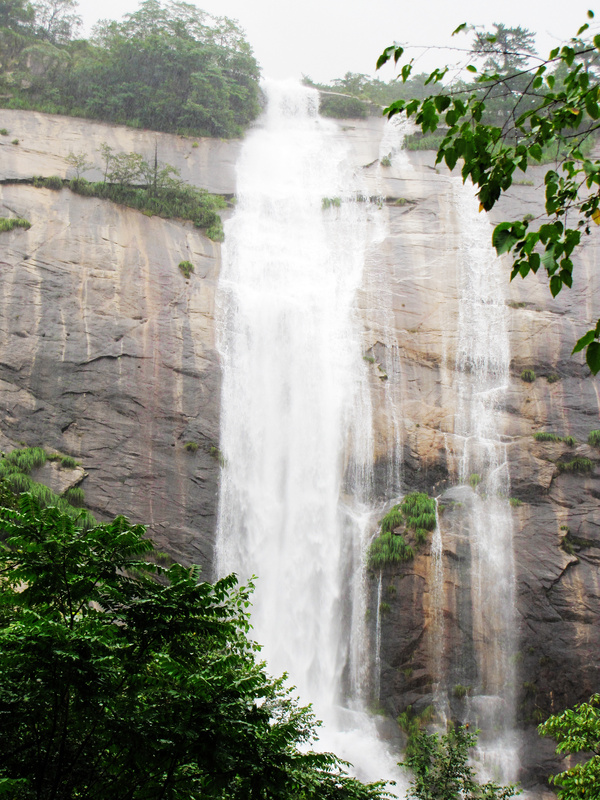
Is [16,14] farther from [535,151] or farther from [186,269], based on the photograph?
[535,151]

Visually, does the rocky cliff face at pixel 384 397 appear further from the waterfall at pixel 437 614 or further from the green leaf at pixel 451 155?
the green leaf at pixel 451 155

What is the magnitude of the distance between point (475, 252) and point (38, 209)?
1583 centimetres

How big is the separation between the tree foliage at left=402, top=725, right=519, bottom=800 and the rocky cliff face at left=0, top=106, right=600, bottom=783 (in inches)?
170

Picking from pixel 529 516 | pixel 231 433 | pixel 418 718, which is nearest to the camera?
pixel 418 718

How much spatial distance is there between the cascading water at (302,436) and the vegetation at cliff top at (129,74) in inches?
172

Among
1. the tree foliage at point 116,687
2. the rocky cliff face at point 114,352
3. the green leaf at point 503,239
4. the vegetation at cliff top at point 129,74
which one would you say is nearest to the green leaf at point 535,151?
the green leaf at point 503,239

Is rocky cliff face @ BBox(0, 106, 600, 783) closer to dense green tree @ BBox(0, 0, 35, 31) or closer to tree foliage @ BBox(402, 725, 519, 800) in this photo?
tree foliage @ BBox(402, 725, 519, 800)

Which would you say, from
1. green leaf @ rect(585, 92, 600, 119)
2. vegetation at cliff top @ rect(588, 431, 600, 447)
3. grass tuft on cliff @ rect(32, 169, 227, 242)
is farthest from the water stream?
green leaf @ rect(585, 92, 600, 119)

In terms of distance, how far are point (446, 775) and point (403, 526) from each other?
25.2 feet

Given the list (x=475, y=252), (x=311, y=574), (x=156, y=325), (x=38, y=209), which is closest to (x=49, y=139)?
(x=38, y=209)

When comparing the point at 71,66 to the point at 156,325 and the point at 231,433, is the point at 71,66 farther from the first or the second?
the point at 231,433

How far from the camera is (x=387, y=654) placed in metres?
17.7

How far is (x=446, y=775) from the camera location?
40.2 feet

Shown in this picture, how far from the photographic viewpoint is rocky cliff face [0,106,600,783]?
17859 mm
